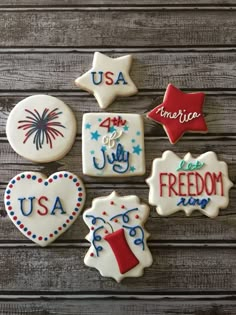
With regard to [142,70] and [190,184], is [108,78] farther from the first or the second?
[190,184]

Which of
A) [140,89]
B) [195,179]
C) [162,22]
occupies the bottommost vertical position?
[195,179]

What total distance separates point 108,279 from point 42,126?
19.4 inches

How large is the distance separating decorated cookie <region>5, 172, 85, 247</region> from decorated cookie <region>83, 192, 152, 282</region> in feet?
0.20

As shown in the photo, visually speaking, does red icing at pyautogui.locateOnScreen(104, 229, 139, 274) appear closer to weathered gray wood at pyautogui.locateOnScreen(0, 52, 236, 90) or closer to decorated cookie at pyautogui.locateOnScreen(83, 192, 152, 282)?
decorated cookie at pyautogui.locateOnScreen(83, 192, 152, 282)

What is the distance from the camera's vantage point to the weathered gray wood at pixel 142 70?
55.4 inches

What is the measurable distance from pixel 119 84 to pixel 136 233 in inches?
17.9

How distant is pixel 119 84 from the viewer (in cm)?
138

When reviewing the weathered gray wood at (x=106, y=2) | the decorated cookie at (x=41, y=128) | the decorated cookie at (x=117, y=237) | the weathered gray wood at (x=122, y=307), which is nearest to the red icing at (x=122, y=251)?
the decorated cookie at (x=117, y=237)

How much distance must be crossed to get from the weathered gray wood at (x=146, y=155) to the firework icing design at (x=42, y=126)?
6 centimetres

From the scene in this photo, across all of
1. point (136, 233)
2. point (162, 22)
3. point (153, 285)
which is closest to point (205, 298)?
point (153, 285)

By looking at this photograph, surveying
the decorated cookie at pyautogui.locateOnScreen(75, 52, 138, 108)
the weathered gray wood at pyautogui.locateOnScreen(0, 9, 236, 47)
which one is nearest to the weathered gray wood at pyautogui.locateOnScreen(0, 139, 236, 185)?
the decorated cookie at pyautogui.locateOnScreen(75, 52, 138, 108)

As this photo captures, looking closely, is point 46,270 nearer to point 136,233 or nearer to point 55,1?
point 136,233

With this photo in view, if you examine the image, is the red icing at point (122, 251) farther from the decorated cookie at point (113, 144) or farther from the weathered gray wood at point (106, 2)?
the weathered gray wood at point (106, 2)

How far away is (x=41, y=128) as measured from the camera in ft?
4.46
